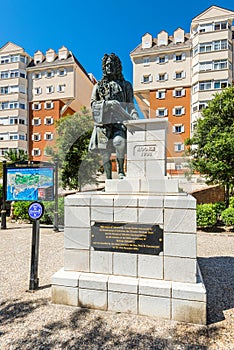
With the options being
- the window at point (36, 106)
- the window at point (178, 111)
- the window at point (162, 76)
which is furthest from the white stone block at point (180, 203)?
the window at point (36, 106)

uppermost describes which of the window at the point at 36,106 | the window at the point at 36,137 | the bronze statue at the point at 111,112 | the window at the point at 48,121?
the window at the point at 36,106

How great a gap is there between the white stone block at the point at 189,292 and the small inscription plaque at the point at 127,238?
1.75ft

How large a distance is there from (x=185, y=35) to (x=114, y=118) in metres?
28.1

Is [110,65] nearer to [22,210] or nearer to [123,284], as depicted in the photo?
[123,284]

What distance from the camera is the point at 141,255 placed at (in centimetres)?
341

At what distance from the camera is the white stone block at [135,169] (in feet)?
12.9

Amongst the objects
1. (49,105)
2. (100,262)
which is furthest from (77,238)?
(49,105)

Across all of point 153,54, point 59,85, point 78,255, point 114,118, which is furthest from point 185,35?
point 78,255

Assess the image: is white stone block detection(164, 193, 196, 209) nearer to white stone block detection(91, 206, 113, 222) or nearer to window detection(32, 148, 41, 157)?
white stone block detection(91, 206, 113, 222)

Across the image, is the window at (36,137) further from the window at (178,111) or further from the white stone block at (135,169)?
the white stone block at (135,169)

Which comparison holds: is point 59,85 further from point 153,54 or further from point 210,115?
point 210,115

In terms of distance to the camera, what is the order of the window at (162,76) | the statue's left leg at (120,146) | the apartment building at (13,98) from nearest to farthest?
1. the statue's left leg at (120,146)
2. the window at (162,76)
3. the apartment building at (13,98)

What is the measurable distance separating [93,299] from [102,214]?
127cm

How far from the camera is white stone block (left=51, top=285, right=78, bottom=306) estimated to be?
353 cm
